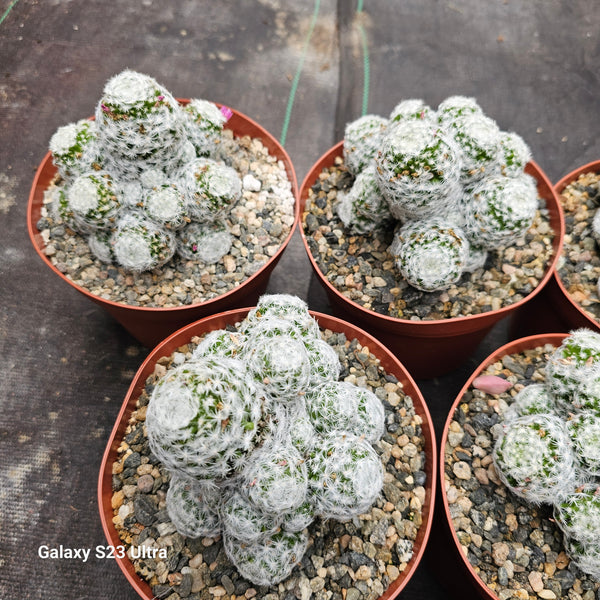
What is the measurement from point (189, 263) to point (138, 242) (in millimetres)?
296

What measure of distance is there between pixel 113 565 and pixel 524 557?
1678mm

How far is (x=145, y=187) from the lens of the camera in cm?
209

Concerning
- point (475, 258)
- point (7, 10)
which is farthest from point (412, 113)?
point (7, 10)

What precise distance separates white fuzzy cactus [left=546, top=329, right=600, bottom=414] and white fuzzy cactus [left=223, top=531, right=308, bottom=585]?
1019 millimetres

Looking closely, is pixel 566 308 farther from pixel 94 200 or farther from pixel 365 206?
pixel 94 200

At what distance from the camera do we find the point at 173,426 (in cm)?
118

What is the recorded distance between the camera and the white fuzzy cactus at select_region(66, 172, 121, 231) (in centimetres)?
199

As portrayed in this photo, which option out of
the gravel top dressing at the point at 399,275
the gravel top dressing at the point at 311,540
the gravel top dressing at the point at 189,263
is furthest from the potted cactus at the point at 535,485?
the gravel top dressing at the point at 189,263

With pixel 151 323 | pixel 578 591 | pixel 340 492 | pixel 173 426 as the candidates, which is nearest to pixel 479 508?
pixel 578 591

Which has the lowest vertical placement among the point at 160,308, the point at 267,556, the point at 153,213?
the point at 267,556

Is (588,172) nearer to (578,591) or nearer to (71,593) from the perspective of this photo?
(578,591)

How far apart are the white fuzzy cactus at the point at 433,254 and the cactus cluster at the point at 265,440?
1.74ft

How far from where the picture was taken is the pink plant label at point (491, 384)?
1.94 meters

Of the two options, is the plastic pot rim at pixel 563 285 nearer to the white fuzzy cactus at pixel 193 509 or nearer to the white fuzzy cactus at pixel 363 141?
the white fuzzy cactus at pixel 363 141
